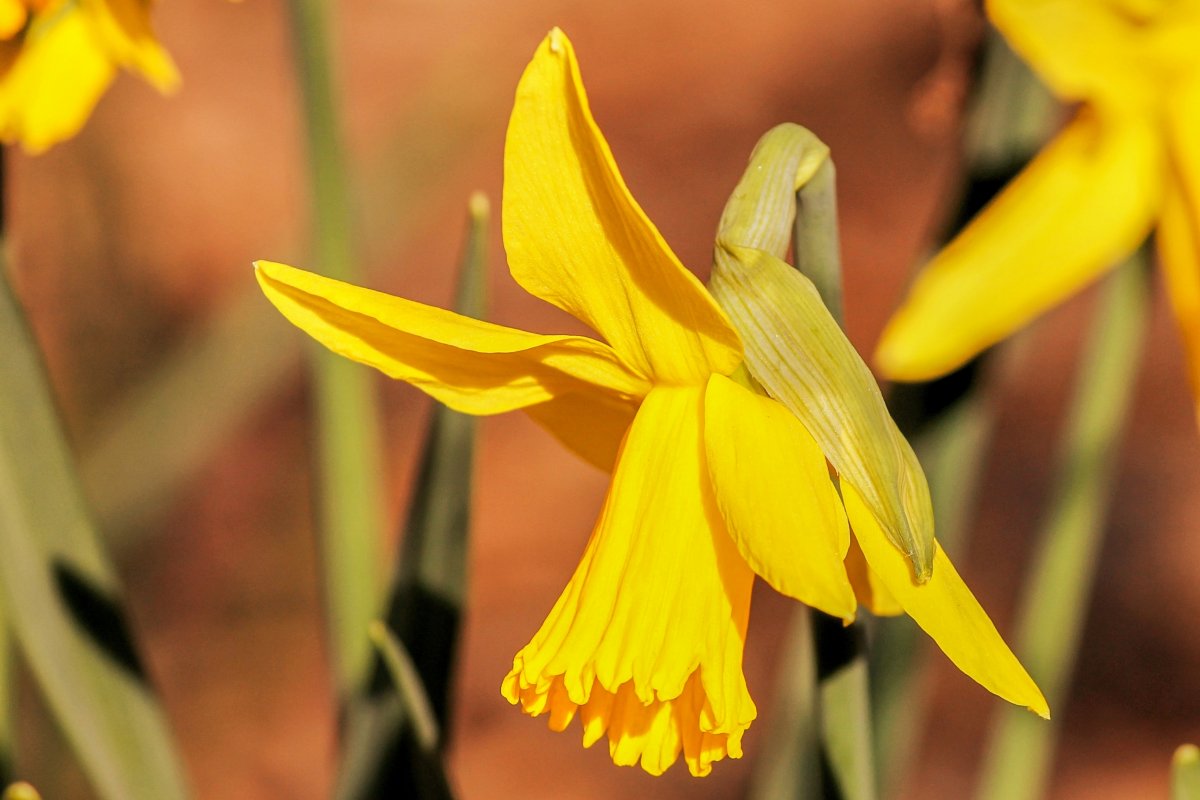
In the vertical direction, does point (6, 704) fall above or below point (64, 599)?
below

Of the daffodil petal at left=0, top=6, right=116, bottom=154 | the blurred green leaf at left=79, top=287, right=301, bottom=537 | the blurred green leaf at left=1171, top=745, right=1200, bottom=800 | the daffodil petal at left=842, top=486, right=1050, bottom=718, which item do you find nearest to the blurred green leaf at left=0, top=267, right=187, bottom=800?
the daffodil petal at left=0, top=6, right=116, bottom=154

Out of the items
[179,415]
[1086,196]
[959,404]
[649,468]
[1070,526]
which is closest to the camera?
[1086,196]

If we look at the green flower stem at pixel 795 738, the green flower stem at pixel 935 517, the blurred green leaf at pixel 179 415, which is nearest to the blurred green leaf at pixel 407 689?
the green flower stem at pixel 795 738

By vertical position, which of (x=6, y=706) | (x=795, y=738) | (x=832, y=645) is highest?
(x=832, y=645)

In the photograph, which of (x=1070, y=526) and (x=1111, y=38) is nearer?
(x=1111, y=38)

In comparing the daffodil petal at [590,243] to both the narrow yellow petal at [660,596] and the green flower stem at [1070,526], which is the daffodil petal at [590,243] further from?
the green flower stem at [1070,526]

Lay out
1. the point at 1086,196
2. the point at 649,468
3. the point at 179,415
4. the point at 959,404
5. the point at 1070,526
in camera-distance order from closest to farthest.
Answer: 1. the point at 1086,196
2. the point at 649,468
3. the point at 959,404
4. the point at 1070,526
5. the point at 179,415

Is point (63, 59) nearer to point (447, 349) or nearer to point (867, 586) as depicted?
point (447, 349)

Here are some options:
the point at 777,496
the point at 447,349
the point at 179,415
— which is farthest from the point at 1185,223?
the point at 179,415
